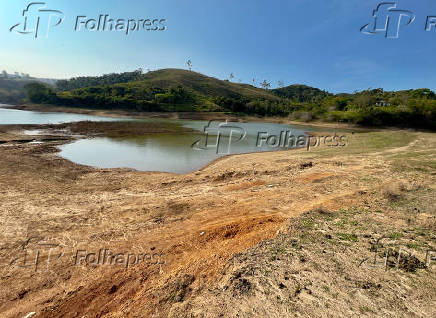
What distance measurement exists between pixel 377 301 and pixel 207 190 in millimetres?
6978

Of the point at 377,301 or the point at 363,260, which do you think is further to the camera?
the point at 363,260

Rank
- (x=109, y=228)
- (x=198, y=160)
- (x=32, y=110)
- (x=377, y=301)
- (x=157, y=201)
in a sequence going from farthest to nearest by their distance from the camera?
1. (x=32, y=110)
2. (x=198, y=160)
3. (x=157, y=201)
4. (x=109, y=228)
5. (x=377, y=301)

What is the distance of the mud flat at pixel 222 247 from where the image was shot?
3342 mm

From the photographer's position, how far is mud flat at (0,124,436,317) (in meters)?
3.34

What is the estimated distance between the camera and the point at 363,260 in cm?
408

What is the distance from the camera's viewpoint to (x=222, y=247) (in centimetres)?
486

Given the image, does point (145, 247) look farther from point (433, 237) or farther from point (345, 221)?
point (433, 237)

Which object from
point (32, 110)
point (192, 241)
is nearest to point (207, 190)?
point (192, 241)
